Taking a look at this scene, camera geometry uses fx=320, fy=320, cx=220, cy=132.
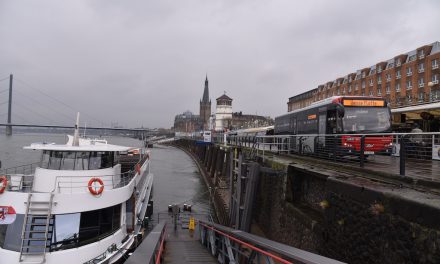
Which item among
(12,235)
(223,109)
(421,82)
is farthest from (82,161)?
(223,109)

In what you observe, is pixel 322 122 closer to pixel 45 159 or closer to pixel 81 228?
pixel 81 228

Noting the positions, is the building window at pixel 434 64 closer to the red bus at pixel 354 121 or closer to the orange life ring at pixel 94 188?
the red bus at pixel 354 121

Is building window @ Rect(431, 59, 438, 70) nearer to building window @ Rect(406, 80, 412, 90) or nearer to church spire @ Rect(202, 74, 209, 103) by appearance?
building window @ Rect(406, 80, 412, 90)

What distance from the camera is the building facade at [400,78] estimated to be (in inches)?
1742

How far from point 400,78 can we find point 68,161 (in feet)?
179

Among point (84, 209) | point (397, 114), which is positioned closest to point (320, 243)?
point (84, 209)

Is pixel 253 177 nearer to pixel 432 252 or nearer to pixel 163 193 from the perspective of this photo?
pixel 432 252

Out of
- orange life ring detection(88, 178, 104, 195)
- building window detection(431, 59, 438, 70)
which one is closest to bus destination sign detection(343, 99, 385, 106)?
orange life ring detection(88, 178, 104, 195)

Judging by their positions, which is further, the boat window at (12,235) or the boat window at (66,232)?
the boat window at (66,232)

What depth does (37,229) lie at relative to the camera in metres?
8.28

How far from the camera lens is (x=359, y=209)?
5.98m

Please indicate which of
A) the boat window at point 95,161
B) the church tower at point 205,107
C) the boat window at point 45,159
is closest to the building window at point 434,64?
the boat window at point 95,161

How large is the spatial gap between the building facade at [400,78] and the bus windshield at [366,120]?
2447cm

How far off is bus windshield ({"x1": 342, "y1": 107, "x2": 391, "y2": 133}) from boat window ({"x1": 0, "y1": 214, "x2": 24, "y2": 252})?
465 inches
